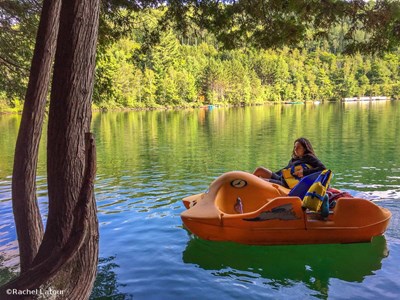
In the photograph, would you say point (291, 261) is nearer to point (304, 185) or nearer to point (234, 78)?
point (304, 185)

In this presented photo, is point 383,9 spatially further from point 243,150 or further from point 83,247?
point 243,150

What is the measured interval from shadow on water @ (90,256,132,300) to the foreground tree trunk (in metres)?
2.42

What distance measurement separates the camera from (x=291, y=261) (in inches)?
233

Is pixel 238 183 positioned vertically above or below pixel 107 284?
above

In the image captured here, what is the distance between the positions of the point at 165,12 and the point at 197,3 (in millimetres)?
555

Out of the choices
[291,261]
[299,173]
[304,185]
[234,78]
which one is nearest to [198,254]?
[291,261]

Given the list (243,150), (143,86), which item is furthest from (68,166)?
(143,86)

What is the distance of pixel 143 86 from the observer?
261 ft

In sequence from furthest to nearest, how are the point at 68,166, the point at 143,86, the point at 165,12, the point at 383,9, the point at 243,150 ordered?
the point at 143,86 < the point at 243,150 < the point at 165,12 < the point at 383,9 < the point at 68,166

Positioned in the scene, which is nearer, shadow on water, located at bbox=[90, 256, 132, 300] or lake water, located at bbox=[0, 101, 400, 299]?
shadow on water, located at bbox=[90, 256, 132, 300]

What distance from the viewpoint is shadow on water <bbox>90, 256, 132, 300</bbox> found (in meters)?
4.81

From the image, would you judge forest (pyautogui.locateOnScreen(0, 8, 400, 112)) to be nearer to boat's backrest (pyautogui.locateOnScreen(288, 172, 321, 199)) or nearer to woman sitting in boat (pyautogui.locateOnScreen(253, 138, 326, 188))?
woman sitting in boat (pyautogui.locateOnScreen(253, 138, 326, 188))

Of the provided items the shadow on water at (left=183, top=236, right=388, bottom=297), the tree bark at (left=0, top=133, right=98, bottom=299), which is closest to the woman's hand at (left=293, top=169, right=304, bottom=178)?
the shadow on water at (left=183, top=236, right=388, bottom=297)

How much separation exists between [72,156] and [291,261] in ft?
14.1
